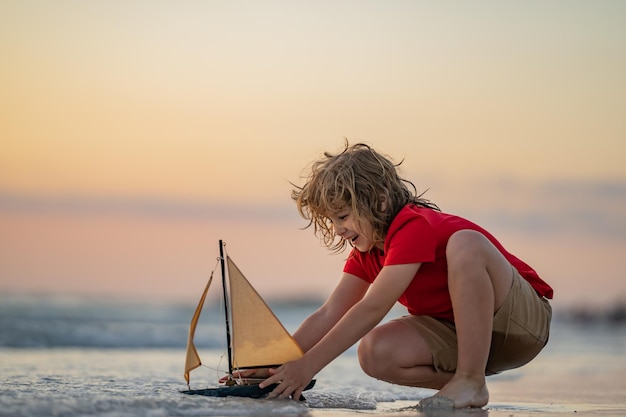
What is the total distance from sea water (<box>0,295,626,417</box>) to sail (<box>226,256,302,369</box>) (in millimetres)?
202

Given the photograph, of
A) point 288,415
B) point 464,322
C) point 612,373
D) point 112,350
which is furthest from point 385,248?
point 112,350

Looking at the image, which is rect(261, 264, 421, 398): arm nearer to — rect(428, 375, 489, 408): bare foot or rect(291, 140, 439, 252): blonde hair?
rect(291, 140, 439, 252): blonde hair

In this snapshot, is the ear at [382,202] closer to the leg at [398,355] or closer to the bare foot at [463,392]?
the leg at [398,355]

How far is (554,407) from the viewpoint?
439cm

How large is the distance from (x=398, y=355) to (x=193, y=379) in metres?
2.15

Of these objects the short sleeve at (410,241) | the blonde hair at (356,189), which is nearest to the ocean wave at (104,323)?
the blonde hair at (356,189)

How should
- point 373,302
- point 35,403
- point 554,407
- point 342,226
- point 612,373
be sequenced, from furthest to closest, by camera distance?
point 612,373
point 554,407
point 342,226
point 373,302
point 35,403

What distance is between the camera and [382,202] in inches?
145

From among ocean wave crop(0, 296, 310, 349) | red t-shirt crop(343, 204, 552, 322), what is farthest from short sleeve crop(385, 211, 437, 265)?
ocean wave crop(0, 296, 310, 349)

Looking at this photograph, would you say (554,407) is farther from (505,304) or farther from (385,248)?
(385,248)

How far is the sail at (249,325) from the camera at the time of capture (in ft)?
11.7

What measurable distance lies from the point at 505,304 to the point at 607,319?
1332 centimetres

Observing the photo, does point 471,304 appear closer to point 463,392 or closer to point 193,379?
point 463,392

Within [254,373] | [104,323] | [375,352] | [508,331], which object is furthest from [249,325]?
[104,323]
